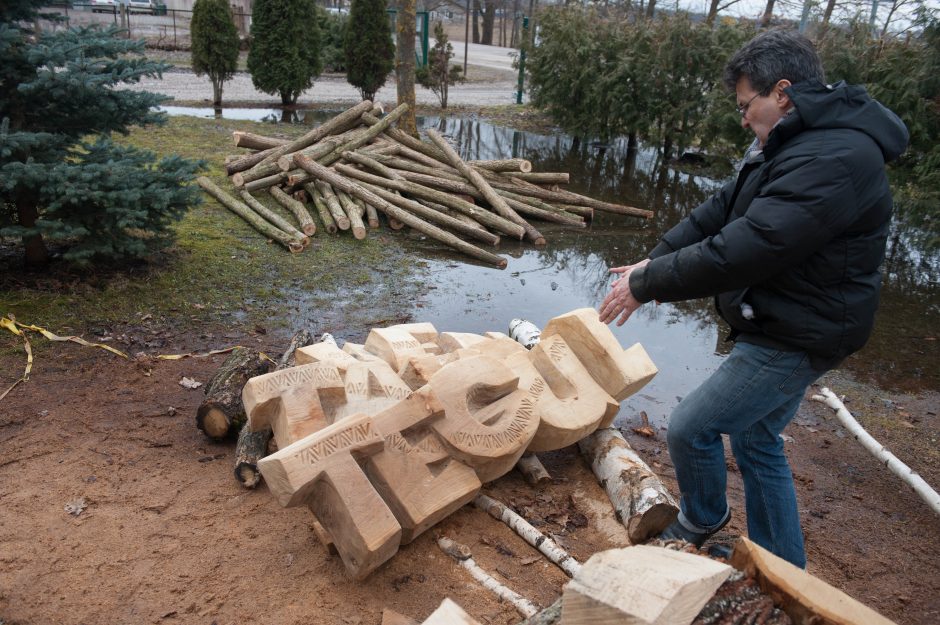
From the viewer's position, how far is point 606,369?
4.11m

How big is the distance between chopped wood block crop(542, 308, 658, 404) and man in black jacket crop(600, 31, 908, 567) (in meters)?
1.06

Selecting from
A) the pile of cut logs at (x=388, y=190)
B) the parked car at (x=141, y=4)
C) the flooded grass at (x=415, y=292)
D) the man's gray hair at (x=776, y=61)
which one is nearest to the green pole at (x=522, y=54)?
the pile of cut logs at (x=388, y=190)

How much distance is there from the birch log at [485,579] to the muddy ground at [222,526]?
42 millimetres

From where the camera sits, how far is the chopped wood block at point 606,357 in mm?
4055

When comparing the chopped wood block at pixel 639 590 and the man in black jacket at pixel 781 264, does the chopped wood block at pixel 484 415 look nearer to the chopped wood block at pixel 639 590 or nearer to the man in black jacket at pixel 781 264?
the man in black jacket at pixel 781 264

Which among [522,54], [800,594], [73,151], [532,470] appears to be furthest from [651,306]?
[522,54]

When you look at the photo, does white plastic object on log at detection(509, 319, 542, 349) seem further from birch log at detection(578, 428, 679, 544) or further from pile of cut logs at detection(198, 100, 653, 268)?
pile of cut logs at detection(198, 100, 653, 268)

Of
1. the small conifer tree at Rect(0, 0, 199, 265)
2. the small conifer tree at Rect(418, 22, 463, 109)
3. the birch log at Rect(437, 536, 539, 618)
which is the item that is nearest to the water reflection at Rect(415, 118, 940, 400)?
the birch log at Rect(437, 536, 539, 618)

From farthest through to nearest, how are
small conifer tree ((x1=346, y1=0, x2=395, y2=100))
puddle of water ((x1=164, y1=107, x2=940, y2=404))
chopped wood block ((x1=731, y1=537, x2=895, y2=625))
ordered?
small conifer tree ((x1=346, y1=0, x2=395, y2=100)), puddle of water ((x1=164, y1=107, x2=940, y2=404)), chopped wood block ((x1=731, y1=537, x2=895, y2=625))

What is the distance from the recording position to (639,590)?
5.95 ft

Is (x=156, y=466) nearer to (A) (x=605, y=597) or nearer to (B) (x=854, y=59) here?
(A) (x=605, y=597)

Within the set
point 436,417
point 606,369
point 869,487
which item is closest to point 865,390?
point 869,487

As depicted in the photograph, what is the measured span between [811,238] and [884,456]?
2.56 m

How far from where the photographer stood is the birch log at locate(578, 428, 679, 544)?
11.2 feet
